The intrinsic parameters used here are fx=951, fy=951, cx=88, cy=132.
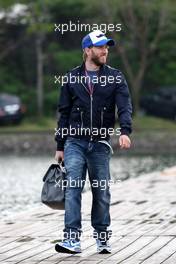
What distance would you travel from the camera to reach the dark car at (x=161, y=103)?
46188mm

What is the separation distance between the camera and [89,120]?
833 centimetres

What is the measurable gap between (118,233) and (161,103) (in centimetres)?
3632

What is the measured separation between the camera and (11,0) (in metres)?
50.6

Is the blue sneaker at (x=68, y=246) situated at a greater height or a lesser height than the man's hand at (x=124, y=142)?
lesser

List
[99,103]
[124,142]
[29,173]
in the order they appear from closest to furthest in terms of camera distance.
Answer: [124,142] → [99,103] → [29,173]

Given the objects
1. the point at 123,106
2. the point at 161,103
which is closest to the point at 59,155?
the point at 123,106

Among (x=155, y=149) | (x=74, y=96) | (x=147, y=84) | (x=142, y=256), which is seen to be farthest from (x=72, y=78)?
(x=147, y=84)

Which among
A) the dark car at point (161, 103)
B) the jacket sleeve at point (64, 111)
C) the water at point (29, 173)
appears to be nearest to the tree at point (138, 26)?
the dark car at point (161, 103)

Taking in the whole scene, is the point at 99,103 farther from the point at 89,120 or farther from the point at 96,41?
the point at 96,41

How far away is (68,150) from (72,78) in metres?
0.64

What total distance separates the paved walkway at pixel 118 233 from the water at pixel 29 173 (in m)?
1.25

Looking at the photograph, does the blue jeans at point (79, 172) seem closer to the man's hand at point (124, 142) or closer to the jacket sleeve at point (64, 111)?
the jacket sleeve at point (64, 111)

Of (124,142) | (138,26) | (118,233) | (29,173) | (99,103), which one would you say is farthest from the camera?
(138,26)

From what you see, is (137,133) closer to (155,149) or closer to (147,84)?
(155,149)
